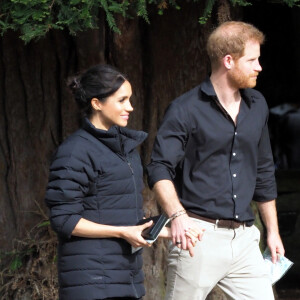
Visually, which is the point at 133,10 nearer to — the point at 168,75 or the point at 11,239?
the point at 168,75

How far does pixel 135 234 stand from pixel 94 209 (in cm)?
22

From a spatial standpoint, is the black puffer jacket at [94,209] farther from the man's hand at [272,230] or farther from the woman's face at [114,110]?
the man's hand at [272,230]

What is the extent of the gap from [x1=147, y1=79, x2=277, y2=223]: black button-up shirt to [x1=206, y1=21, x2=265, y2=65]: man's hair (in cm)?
17

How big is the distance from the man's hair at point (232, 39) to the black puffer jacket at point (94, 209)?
0.71 meters

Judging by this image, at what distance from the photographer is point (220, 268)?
13.9ft

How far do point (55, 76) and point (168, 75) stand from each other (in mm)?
703

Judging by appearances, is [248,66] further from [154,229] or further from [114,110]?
[154,229]

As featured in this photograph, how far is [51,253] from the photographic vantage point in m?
5.51

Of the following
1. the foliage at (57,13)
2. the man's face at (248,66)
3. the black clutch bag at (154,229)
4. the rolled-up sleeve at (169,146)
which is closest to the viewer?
the black clutch bag at (154,229)

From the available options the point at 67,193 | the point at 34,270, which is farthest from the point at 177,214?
the point at 34,270

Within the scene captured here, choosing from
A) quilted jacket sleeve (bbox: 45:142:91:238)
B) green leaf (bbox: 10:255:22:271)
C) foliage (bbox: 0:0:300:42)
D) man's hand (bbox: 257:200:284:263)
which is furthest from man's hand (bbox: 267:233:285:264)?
green leaf (bbox: 10:255:22:271)

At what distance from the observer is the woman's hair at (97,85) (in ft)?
13.3

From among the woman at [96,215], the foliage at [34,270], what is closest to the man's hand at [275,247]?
the woman at [96,215]

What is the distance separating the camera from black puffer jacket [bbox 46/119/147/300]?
12.6 ft
